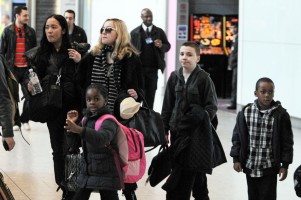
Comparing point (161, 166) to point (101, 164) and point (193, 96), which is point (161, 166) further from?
point (101, 164)

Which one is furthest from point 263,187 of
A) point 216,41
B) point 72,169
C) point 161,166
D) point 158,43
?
point 216,41

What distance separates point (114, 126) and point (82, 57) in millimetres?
1551

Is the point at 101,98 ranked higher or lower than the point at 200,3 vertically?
lower

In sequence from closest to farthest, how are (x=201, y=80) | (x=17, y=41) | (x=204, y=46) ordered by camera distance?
(x=201, y=80)
(x=17, y=41)
(x=204, y=46)

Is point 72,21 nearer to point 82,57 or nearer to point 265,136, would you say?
point 82,57

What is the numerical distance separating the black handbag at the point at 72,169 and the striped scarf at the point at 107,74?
2.00 ft

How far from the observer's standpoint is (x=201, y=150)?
23.2 feet

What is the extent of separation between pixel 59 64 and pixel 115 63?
756 millimetres

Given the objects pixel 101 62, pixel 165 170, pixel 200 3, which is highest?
pixel 200 3

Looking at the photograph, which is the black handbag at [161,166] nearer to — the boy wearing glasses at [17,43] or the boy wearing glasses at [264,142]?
the boy wearing glasses at [264,142]

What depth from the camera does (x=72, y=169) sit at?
269 inches

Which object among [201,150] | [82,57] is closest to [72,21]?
[82,57]

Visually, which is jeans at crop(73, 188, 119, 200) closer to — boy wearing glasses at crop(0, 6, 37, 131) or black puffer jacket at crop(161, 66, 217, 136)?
black puffer jacket at crop(161, 66, 217, 136)

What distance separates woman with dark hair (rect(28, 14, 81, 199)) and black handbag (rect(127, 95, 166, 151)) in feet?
2.85
